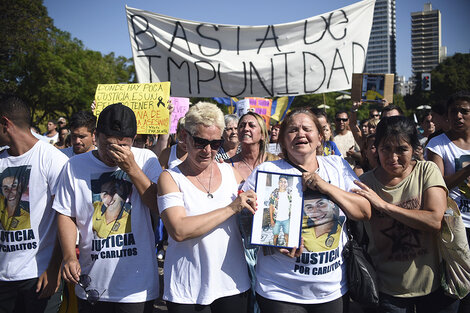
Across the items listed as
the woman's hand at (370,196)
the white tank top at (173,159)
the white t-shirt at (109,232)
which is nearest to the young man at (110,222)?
the white t-shirt at (109,232)

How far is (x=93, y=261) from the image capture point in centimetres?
237

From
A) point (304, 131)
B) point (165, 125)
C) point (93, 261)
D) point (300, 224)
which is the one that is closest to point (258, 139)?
point (165, 125)

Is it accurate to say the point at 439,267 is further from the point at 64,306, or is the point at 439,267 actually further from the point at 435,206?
the point at 64,306

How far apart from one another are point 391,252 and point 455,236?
0.43 metres

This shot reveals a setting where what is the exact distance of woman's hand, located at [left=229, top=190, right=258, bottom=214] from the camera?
2.20 m

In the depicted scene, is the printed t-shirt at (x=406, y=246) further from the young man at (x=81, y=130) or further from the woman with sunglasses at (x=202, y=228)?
the young man at (x=81, y=130)

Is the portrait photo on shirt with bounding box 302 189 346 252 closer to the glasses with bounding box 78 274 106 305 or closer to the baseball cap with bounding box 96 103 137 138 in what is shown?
the baseball cap with bounding box 96 103 137 138

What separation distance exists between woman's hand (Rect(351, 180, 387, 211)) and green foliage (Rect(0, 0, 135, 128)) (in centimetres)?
2388

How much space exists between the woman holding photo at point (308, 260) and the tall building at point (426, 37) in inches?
7674

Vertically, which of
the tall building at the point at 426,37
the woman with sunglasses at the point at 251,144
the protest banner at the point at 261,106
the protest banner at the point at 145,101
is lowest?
the woman with sunglasses at the point at 251,144

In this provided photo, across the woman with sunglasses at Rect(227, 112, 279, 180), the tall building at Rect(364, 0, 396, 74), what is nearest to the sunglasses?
the woman with sunglasses at Rect(227, 112, 279, 180)

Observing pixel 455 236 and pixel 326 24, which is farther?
pixel 326 24

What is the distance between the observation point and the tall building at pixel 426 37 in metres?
174

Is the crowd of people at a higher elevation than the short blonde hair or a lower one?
lower
